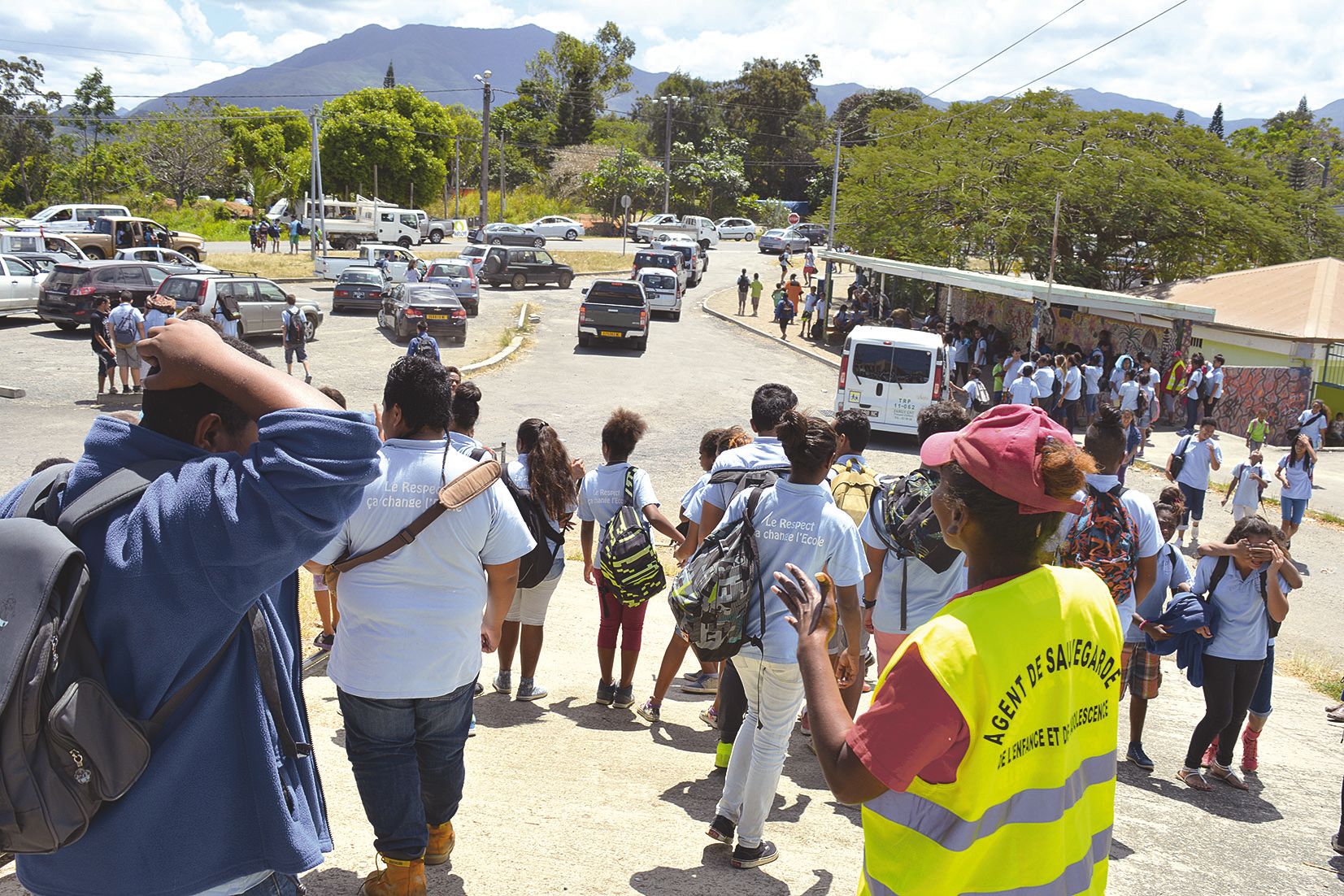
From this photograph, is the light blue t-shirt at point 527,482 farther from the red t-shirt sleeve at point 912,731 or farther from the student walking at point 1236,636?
the red t-shirt sleeve at point 912,731

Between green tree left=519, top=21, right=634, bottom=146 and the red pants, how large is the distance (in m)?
77.8

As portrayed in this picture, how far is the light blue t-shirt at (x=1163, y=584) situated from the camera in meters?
6.18

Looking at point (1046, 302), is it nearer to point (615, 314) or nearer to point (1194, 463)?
point (615, 314)

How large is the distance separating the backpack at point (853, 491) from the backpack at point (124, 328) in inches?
546

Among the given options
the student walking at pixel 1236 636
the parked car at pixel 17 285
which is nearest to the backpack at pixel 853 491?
the student walking at pixel 1236 636

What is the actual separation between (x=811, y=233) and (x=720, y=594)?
56063 mm

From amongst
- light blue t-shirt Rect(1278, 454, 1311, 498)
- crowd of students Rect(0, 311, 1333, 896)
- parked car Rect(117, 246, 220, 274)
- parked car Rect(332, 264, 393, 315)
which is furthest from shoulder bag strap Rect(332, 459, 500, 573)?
parked car Rect(117, 246, 220, 274)

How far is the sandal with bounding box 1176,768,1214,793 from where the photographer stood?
618 centimetres

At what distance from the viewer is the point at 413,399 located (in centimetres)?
375

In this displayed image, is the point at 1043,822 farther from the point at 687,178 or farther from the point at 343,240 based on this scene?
the point at 687,178

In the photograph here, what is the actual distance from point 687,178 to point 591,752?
6366 centimetres

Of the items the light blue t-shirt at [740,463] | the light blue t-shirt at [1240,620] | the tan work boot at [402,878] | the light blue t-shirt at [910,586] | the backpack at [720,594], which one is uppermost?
the light blue t-shirt at [740,463]

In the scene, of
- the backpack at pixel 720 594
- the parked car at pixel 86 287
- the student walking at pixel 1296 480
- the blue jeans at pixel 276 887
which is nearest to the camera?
the blue jeans at pixel 276 887

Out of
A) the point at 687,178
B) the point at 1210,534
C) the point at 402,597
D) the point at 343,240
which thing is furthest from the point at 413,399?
the point at 687,178
